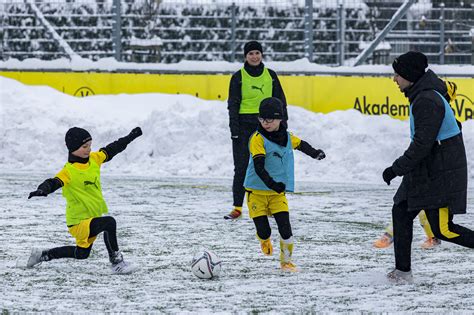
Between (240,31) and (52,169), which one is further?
(240,31)

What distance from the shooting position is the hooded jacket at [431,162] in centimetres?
741

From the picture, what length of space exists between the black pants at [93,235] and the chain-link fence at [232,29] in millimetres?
11116

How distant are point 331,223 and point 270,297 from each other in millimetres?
4151

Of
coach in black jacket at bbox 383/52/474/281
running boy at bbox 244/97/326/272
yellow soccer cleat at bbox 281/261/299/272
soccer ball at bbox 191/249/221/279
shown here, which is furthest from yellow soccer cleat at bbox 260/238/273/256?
coach in black jacket at bbox 383/52/474/281

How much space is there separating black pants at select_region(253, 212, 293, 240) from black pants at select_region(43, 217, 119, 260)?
1170 millimetres

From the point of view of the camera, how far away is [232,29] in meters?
19.4

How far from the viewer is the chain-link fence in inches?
759

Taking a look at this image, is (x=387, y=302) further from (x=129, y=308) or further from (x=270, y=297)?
(x=129, y=308)

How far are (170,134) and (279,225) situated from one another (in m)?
9.59

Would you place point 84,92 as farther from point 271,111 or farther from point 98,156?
point 271,111

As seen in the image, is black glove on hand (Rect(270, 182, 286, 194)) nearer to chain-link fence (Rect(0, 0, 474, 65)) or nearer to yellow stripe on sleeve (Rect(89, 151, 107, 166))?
yellow stripe on sleeve (Rect(89, 151, 107, 166))

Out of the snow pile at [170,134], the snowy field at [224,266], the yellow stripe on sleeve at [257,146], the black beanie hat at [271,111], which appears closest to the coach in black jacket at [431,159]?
the snowy field at [224,266]

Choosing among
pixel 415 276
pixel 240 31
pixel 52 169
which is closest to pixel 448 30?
pixel 240 31

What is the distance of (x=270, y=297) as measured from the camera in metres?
7.28
